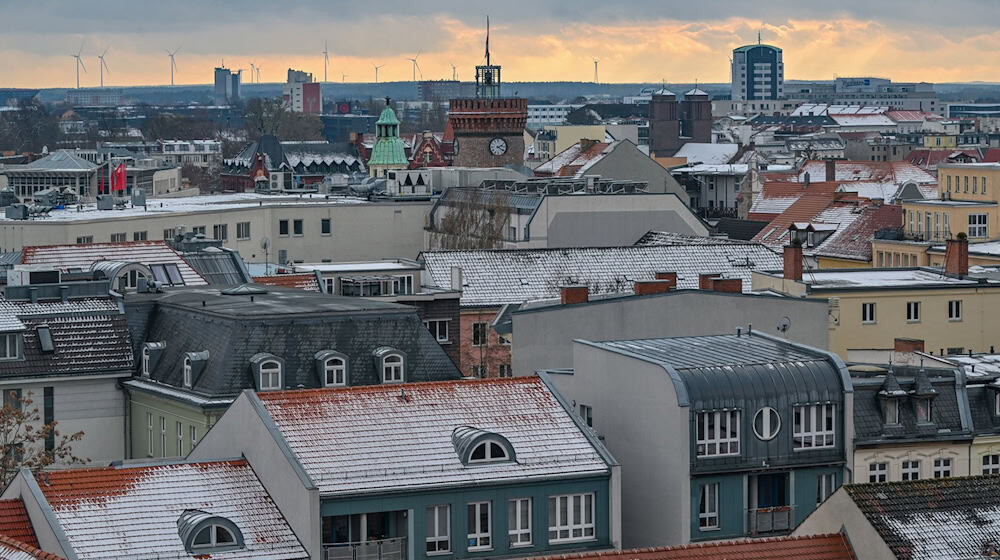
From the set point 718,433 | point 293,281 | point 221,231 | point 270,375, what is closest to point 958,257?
point 293,281

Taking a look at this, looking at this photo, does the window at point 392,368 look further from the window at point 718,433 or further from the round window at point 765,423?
the round window at point 765,423

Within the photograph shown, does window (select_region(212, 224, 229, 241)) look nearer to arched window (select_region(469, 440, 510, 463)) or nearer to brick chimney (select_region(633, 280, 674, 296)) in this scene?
brick chimney (select_region(633, 280, 674, 296))

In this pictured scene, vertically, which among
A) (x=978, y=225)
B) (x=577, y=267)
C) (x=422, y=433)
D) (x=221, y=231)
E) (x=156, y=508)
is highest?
(x=978, y=225)

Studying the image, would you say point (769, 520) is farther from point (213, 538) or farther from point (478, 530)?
point (213, 538)

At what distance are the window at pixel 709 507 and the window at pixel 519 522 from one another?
14.0 feet

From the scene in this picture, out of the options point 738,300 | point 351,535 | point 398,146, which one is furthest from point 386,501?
point 398,146

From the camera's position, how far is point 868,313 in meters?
79.9

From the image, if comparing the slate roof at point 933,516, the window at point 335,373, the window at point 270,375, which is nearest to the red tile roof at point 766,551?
the slate roof at point 933,516

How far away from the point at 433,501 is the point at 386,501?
108 cm

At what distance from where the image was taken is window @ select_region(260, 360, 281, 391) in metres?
57.9

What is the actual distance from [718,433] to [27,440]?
745 inches

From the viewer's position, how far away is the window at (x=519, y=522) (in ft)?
152

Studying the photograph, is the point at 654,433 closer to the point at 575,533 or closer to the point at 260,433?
the point at 575,533

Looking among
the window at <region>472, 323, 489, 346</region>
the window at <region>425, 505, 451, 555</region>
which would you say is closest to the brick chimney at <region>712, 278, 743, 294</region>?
the window at <region>472, 323, 489, 346</region>
